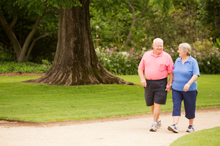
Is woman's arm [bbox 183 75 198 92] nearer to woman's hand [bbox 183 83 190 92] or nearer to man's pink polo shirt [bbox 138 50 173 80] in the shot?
woman's hand [bbox 183 83 190 92]

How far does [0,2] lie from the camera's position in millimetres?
22484

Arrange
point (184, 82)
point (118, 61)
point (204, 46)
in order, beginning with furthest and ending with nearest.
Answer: point (204, 46), point (118, 61), point (184, 82)

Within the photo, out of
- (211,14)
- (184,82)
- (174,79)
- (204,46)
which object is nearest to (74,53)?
(174,79)

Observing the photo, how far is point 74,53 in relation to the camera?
45.0 feet

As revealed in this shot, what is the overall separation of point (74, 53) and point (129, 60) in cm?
948

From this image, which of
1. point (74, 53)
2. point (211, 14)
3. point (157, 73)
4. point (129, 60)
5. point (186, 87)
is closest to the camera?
point (186, 87)

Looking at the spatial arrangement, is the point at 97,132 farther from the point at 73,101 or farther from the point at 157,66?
the point at 73,101

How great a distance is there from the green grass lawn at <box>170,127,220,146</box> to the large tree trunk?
867cm

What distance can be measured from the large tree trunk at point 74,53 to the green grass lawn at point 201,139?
8.67 m

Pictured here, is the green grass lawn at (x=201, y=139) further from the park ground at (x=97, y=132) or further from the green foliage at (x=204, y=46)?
the green foliage at (x=204, y=46)

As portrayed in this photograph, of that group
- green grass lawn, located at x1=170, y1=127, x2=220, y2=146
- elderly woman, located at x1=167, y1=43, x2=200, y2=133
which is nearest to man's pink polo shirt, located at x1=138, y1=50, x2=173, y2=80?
elderly woman, located at x1=167, y1=43, x2=200, y2=133

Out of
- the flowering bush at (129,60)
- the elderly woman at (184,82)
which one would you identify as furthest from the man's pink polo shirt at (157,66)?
the flowering bush at (129,60)

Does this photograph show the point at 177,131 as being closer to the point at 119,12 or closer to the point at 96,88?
the point at 96,88

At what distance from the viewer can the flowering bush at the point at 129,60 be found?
21.7 m
